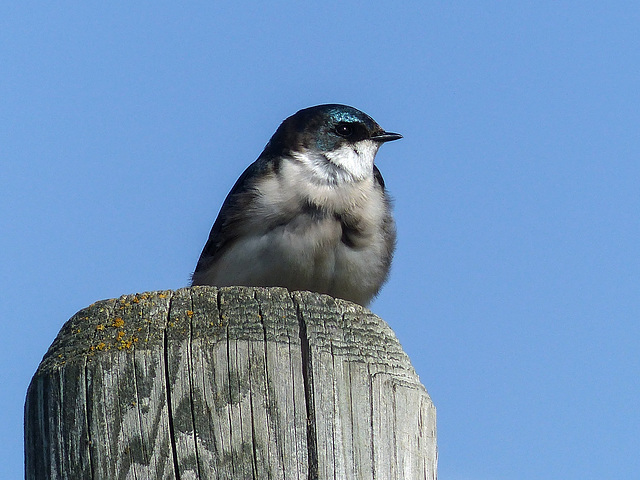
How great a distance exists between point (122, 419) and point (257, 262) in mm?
3973

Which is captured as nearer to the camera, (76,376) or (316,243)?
(76,376)

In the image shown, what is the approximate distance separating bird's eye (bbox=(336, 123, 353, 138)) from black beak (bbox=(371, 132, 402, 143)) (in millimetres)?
197

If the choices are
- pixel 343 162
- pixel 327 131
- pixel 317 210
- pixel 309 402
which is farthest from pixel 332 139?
pixel 309 402

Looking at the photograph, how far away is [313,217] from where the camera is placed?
6.82 metres

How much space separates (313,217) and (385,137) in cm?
129

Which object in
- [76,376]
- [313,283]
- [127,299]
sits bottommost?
[313,283]

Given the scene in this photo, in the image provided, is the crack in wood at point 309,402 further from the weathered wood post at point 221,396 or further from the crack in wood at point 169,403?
the crack in wood at point 169,403

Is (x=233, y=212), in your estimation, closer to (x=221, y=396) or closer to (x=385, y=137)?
(x=385, y=137)

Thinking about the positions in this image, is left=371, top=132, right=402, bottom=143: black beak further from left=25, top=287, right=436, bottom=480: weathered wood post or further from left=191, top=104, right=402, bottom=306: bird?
left=25, top=287, right=436, bottom=480: weathered wood post

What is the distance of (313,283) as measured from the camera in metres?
6.86

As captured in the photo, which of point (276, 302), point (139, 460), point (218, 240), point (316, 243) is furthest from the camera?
point (218, 240)

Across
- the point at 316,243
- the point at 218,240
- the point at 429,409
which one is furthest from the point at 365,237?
the point at 429,409

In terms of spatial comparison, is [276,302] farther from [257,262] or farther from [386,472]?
[257,262]

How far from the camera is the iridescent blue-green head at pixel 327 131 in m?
7.54
